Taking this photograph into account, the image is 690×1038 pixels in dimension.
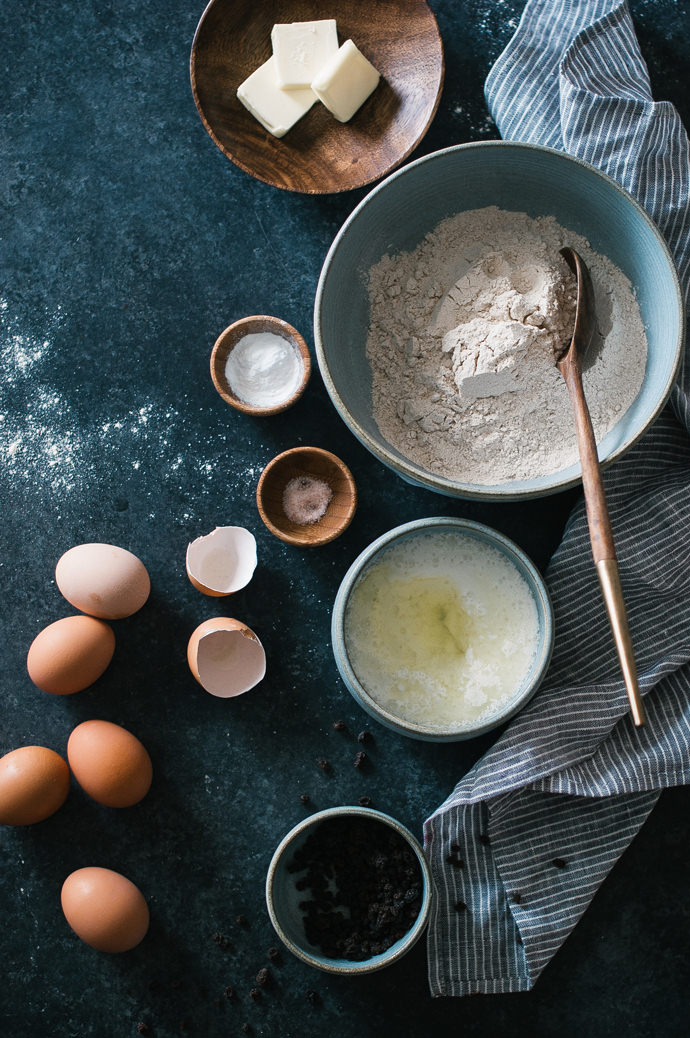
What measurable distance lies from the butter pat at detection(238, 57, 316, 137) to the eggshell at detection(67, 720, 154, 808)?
130 centimetres

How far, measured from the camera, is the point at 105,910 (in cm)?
151

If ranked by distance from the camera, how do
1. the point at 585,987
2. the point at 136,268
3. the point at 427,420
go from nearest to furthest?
the point at 427,420 < the point at 585,987 < the point at 136,268

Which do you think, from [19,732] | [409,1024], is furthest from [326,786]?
[19,732]

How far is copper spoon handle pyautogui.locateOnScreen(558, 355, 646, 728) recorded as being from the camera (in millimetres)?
1190

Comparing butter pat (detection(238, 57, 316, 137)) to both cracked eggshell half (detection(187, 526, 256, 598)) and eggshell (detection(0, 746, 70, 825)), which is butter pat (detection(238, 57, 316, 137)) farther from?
eggshell (detection(0, 746, 70, 825))

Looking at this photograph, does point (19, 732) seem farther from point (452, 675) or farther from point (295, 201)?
point (295, 201)

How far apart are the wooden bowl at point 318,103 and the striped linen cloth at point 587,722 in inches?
12.4

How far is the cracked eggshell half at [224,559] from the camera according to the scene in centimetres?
162

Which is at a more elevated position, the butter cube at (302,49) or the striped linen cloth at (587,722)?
the butter cube at (302,49)

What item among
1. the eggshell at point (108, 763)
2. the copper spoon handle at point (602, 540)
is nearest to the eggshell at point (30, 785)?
the eggshell at point (108, 763)

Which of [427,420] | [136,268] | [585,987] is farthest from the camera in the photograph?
[136,268]

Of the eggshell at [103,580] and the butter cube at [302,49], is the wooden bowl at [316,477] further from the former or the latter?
the butter cube at [302,49]

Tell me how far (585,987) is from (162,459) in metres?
1.42

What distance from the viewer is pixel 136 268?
1.73 metres
